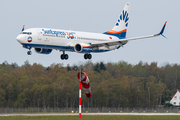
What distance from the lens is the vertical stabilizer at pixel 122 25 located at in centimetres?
8562

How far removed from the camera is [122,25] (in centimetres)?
8856

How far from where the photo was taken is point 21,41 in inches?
2539

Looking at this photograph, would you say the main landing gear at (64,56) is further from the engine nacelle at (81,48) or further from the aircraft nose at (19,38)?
the aircraft nose at (19,38)

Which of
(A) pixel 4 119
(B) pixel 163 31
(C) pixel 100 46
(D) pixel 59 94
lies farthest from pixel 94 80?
(A) pixel 4 119

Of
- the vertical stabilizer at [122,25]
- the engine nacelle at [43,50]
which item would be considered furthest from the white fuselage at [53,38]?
the vertical stabilizer at [122,25]

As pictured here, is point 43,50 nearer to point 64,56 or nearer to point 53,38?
point 64,56

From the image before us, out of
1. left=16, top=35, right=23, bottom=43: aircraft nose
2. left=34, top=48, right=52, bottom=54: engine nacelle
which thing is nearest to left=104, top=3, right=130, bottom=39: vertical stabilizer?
left=34, top=48, right=52, bottom=54: engine nacelle

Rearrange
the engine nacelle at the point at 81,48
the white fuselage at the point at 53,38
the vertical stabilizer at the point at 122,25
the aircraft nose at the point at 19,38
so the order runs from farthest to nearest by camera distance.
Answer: the vertical stabilizer at the point at 122,25 < the engine nacelle at the point at 81,48 < the white fuselage at the point at 53,38 < the aircraft nose at the point at 19,38

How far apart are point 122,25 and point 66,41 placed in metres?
22.2

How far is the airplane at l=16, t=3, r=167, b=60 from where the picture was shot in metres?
65.7

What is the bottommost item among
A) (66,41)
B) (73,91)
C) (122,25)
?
(73,91)

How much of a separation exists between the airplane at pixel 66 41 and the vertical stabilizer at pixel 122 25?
8.45 feet

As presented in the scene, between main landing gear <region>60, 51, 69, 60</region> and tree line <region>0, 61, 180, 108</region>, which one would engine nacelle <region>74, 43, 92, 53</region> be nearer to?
main landing gear <region>60, 51, 69, 60</region>

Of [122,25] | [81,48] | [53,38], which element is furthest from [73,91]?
[53,38]
